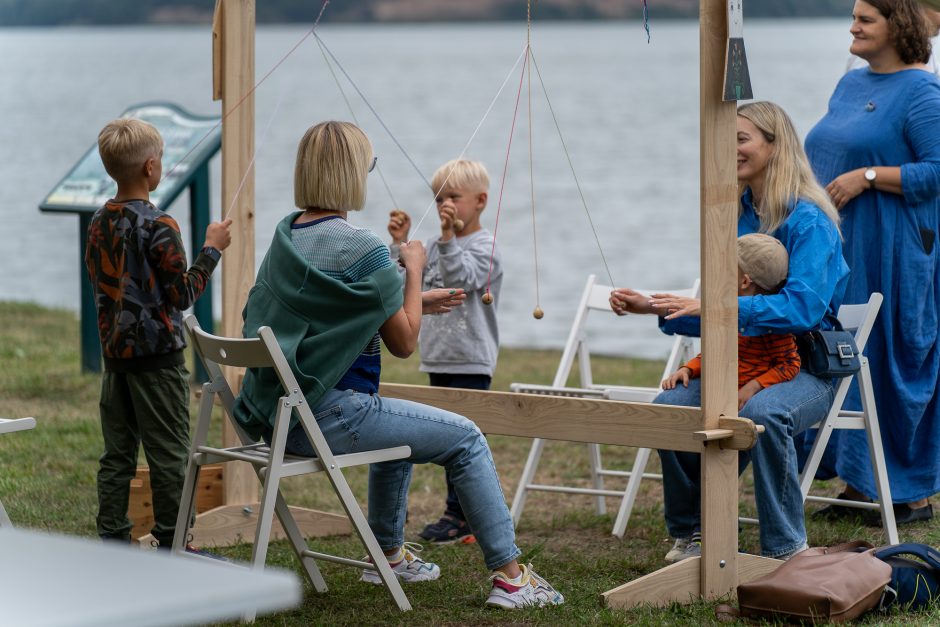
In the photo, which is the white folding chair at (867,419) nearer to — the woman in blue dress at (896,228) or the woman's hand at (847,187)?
the woman in blue dress at (896,228)

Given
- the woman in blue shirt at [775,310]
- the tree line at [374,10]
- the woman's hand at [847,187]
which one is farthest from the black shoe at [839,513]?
the tree line at [374,10]

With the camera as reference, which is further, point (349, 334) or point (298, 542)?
point (298, 542)

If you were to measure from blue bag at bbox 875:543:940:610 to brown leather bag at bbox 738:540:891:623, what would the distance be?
0.06 metres

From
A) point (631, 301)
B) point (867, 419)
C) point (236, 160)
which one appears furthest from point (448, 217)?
point (867, 419)

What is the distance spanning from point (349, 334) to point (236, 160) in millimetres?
1321

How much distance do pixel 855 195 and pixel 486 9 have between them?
64763 millimetres

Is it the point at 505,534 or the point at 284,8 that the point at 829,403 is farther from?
the point at 284,8

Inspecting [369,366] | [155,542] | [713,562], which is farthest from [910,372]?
[155,542]

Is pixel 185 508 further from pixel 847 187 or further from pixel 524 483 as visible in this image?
pixel 847 187

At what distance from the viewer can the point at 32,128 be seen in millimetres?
34781

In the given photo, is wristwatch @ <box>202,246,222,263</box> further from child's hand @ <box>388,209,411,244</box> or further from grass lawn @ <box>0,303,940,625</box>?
grass lawn @ <box>0,303,940,625</box>

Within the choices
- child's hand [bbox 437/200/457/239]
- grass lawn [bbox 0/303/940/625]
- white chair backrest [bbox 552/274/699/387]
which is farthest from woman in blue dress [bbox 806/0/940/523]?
child's hand [bbox 437/200/457/239]

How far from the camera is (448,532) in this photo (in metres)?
4.76

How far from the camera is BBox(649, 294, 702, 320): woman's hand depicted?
3986mm
